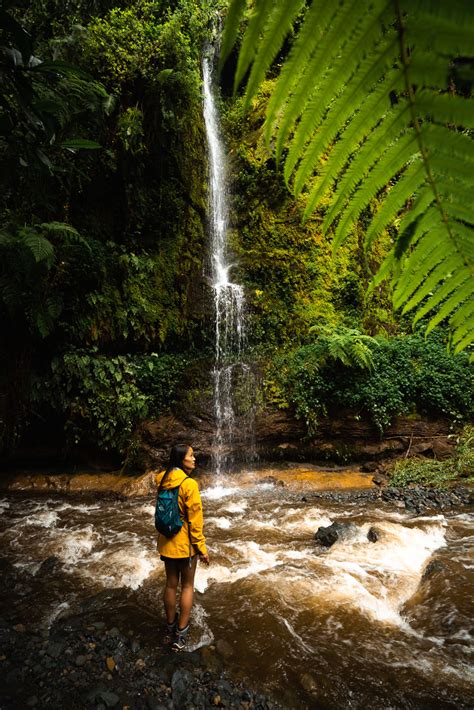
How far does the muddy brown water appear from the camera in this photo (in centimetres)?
286

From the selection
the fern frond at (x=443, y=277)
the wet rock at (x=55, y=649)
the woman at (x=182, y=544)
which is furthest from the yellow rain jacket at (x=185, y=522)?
the fern frond at (x=443, y=277)

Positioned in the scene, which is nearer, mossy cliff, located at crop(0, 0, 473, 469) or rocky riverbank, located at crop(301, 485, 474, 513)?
rocky riverbank, located at crop(301, 485, 474, 513)

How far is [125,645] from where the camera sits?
3.10 metres

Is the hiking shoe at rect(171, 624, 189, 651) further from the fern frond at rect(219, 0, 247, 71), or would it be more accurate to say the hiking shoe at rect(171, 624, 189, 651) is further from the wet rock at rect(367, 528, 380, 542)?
the fern frond at rect(219, 0, 247, 71)

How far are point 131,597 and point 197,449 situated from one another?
4.41 metres

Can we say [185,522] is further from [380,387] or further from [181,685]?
[380,387]

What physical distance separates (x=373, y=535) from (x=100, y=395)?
6.06 metres

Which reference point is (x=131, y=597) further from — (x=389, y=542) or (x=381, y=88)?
(x=381, y=88)

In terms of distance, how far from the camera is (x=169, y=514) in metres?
3.04

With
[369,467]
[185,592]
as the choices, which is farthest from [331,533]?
[369,467]

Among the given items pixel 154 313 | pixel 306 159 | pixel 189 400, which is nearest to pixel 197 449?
pixel 189 400

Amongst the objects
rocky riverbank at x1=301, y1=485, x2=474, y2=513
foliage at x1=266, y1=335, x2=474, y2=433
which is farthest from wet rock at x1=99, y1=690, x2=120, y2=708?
foliage at x1=266, y1=335, x2=474, y2=433

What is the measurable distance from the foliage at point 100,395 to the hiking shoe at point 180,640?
5.20 meters

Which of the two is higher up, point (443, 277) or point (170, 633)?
point (443, 277)
